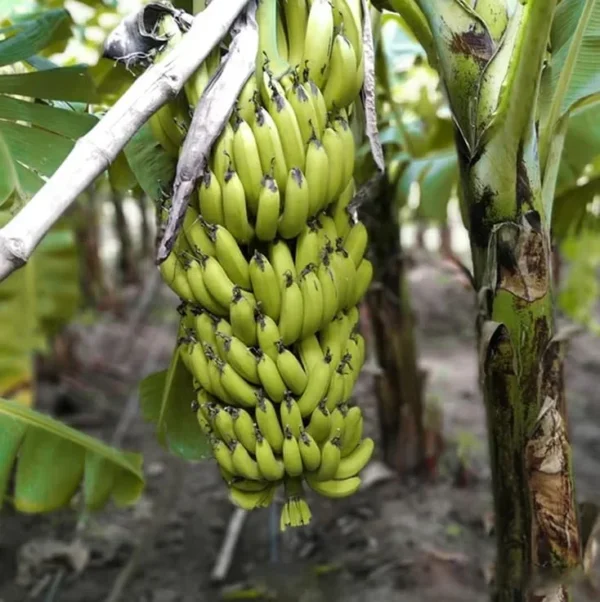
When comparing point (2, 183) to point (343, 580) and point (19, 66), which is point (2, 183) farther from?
point (343, 580)

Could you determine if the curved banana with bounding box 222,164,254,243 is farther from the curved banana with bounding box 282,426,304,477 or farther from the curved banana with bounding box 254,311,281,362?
the curved banana with bounding box 282,426,304,477

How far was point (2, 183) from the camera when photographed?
2.82 ft

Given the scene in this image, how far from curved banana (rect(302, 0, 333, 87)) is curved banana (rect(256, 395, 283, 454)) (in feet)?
1.01

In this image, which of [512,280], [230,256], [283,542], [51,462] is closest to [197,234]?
[230,256]

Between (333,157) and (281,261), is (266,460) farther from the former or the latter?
(333,157)

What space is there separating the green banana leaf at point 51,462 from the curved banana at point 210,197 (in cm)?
48

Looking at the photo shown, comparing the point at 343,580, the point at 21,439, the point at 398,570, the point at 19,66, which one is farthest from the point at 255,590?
the point at 19,66

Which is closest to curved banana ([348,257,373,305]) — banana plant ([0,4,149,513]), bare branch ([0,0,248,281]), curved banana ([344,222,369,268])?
curved banana ([344,222,369,268])

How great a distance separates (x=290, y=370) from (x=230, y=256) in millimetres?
119

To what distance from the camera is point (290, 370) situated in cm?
60

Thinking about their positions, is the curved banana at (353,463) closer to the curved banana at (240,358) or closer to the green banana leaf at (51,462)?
the curved banana at (240,358)

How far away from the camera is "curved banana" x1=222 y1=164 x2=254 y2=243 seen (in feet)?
1.87

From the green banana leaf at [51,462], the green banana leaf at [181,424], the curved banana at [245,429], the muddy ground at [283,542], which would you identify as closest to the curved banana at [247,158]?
the curved banana at [245,429]

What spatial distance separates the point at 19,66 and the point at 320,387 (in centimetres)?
91
